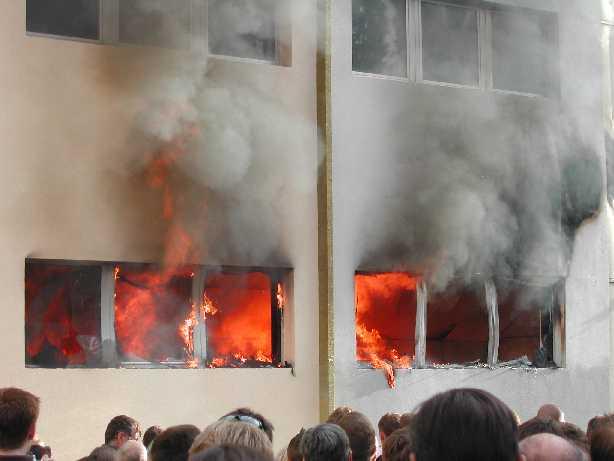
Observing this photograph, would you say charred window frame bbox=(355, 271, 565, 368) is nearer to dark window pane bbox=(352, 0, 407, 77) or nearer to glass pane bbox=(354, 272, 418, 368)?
glass pane bbox=(354, 272, 418, 368)

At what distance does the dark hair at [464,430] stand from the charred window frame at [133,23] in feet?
27.0

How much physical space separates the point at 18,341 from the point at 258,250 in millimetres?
2489

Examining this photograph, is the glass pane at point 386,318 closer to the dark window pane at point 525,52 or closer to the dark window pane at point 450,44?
the dark window pane at point 450,44

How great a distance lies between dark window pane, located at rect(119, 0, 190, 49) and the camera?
36.2 ft

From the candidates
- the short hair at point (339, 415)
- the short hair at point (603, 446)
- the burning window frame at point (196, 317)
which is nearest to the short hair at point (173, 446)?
the short hair at point (339, 415)

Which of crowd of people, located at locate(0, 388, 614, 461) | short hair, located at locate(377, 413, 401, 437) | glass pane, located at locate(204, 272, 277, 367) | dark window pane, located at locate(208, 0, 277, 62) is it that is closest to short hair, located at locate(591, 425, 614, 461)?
crowd of people, located at locate(0, 388, 614, 461)

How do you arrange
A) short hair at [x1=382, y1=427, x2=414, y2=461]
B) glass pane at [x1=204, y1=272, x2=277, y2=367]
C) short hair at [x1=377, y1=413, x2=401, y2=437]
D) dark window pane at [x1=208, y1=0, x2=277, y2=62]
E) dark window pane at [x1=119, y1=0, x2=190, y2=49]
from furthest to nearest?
dark window pane at [x1=208, y1=0, x2=277, y2=62], glass pane at [x1=204, y1=272, x2=277, y2=367], dark window pane at [x1=119, y1=0, x2=190, y2=49], short hair at [x1=377, y1=413, x2=401, y2=437], short hair at [x1=382, y1=427, x2=414, y2=461]

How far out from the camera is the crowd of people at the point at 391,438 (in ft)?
10.1

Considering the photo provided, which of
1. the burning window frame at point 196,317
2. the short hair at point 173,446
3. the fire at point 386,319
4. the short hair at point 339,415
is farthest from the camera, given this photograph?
the fire at point 386,319

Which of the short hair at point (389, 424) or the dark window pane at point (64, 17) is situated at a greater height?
the dark window pane at point (64, 17)

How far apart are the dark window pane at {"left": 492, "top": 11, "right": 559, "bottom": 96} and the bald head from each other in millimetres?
9880

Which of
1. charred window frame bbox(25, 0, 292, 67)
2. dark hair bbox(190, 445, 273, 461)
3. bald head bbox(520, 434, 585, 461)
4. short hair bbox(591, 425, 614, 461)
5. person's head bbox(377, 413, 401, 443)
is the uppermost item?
charred window frame bbox(25, 0, 292, 67)

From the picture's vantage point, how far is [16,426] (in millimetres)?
5090

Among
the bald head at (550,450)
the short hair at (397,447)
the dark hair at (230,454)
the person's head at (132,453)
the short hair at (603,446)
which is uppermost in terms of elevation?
the dark hair at (230,454)
